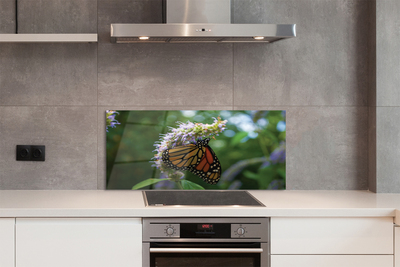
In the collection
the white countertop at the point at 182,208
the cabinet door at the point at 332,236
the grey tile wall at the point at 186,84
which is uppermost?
the grey tile wall at the point at 186,84

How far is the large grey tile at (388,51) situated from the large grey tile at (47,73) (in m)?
1.69

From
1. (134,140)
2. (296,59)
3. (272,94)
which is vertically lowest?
(134,140)

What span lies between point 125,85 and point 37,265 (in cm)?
111

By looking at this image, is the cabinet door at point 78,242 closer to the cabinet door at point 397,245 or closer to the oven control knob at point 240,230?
the oven control knob at point 240,230

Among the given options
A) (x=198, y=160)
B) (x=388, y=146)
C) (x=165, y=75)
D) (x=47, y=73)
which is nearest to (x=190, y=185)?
(x=198, y=160)

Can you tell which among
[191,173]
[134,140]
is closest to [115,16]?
[134,140]

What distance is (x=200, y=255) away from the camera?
1827mm

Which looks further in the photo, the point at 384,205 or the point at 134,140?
the point at 134,140

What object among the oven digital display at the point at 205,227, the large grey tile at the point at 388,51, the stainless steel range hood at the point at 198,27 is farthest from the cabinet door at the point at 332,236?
the stainless steel range hood at the point at 198,27

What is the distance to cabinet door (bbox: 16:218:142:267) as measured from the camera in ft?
5.96

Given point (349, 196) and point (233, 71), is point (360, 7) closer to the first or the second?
point (233, 71)

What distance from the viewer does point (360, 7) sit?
→ 2.40 m

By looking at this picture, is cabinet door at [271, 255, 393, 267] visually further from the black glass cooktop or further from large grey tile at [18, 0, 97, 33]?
large grey tile at [18, 0, 97, 33]

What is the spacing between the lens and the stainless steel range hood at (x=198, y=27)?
1923mm
